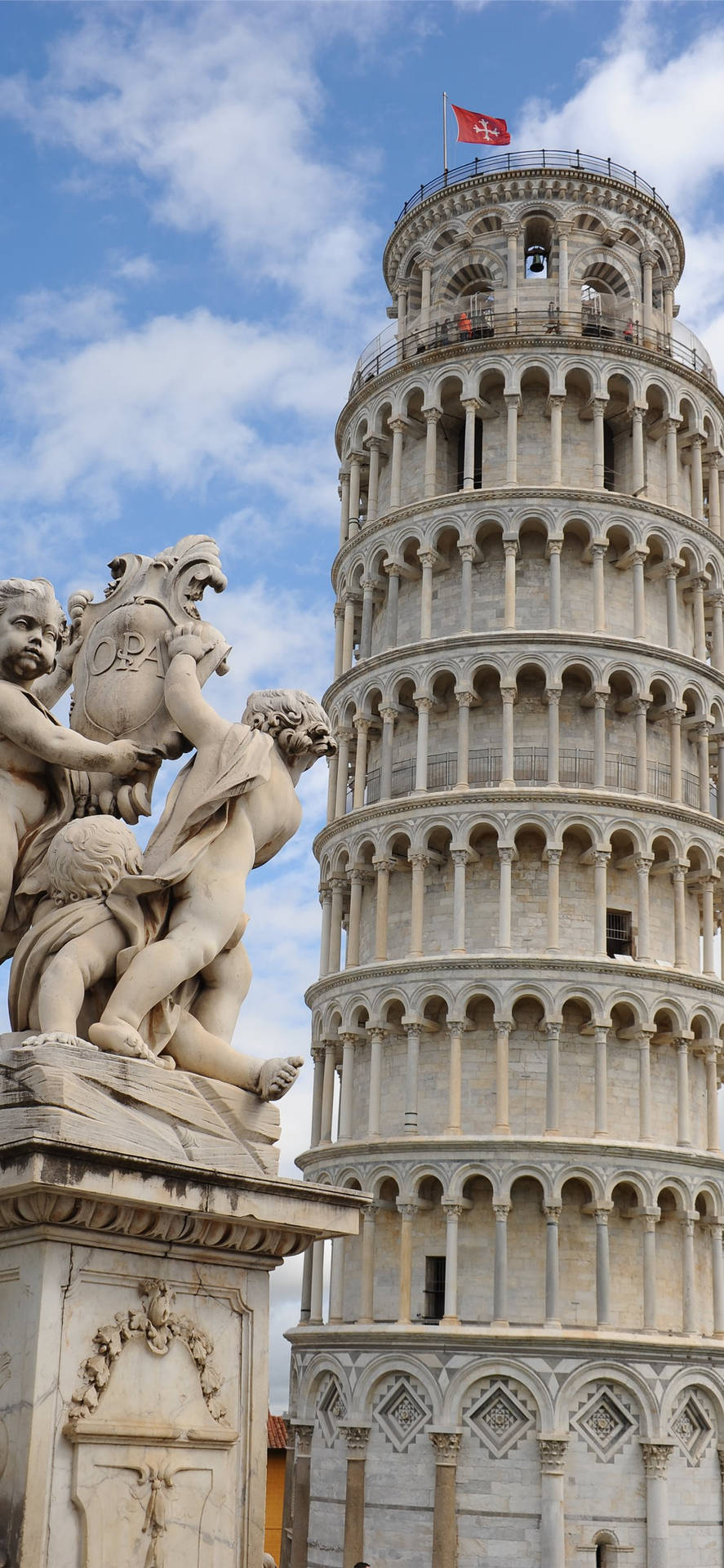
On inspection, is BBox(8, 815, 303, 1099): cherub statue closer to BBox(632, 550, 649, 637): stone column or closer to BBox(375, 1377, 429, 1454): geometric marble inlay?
BBox(375, 1377, 429, 1454): geometric marble inlay

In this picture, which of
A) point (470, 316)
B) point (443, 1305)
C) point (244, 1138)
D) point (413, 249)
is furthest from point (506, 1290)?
point (244, 1138)

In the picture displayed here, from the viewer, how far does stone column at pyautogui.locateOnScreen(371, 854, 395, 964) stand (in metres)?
44.5

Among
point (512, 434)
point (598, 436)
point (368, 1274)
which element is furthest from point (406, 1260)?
point (598, 436)

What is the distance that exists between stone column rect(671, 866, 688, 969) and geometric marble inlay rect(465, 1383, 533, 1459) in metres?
11.6

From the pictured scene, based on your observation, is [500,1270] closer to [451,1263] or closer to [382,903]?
[451,1263]

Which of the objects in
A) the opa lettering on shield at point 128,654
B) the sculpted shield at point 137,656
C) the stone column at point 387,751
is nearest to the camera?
the sculpted shield at point 137,656

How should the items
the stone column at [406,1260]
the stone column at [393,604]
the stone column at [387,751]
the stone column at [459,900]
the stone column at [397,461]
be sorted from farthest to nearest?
the stone column at [397,461], the stone column at [393,604], the stone column at [387,751], the stone column at [459,900], the stone column at [406,1260]

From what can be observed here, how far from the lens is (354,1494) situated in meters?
40.1

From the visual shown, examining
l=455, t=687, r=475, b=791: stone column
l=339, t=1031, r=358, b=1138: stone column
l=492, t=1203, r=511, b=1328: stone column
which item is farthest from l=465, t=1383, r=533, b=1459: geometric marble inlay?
l=455, t=687, r=475, b=791: stone column

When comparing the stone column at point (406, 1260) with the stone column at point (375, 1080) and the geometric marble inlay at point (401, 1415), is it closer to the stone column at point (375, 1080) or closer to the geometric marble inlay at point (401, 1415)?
the geometric marble inlay at point (401, 1415)

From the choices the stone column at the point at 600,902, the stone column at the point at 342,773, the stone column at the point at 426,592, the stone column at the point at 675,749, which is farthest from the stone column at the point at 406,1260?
the stone column at the point at 426,592

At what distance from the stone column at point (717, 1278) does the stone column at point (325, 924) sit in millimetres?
12611

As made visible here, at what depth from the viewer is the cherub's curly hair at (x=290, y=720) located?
6.08 metres

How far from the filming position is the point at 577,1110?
4184 centimetres
